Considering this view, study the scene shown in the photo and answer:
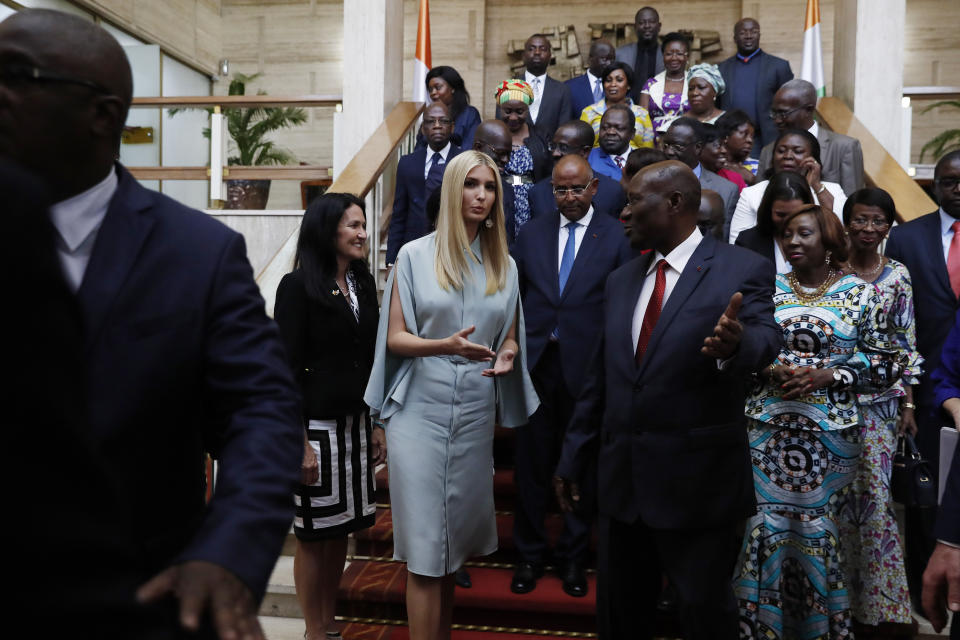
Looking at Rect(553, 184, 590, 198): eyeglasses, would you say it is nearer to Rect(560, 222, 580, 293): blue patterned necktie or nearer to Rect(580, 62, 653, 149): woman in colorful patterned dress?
Rect(560, 222, 580, 293): blue patterned necktie

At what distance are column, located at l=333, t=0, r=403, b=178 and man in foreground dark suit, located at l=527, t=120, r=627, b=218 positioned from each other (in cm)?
190

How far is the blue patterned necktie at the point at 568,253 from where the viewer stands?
14.3 feet

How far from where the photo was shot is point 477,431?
3.53 m

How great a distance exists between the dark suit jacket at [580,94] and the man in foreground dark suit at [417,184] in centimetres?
214

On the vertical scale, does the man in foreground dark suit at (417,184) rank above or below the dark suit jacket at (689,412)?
above

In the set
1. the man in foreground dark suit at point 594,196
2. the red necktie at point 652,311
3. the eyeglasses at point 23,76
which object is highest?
the man in foreground dark suit at point 594,196

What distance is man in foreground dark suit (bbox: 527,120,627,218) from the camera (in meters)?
5.04

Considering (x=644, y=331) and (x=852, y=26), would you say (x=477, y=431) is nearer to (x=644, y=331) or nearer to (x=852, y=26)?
(x=644, y=331)

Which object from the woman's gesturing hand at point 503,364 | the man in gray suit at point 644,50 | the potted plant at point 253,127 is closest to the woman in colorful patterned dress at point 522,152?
the woman's gesturing hand at point 503,364

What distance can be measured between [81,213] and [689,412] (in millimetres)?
2056

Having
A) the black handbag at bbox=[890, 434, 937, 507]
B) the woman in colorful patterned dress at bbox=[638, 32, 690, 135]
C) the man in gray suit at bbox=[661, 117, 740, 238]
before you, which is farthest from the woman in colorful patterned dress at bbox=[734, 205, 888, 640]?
the woman in colorful patterned dress at bbox=[638, 32, 690, 135]

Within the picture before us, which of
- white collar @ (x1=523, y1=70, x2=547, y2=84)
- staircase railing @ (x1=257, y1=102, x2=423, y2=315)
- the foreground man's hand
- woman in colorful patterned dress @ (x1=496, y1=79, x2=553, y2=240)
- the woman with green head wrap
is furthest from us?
white collar @ (x1=523, y1=70, x2=547, y2=84)

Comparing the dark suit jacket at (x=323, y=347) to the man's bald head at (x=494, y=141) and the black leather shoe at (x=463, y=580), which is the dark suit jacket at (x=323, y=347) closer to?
the black leather shoe at (x=463, y=580)

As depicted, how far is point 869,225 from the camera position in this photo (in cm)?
424
